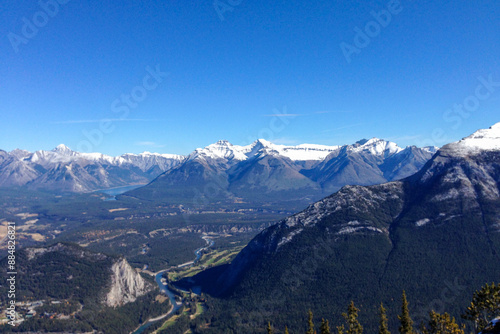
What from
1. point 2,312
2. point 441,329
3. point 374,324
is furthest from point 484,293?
point 2,312

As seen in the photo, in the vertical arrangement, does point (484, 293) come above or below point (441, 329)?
above

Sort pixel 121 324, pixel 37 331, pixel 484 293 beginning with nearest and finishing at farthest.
→ pixel 484 293 → pixel 37 331 → pixel 121 324

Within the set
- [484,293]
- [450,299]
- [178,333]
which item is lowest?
[178,333]

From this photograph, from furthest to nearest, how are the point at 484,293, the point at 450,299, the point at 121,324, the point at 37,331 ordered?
the point at 121,324 → the point at 450,299 → the point at 37,331 → the point at 484,293

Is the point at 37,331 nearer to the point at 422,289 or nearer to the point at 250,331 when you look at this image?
the point at 250,331

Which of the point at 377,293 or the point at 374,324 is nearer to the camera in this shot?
the point at 374,324

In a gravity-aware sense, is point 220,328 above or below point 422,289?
below

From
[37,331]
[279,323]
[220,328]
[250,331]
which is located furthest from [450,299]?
[37,331]

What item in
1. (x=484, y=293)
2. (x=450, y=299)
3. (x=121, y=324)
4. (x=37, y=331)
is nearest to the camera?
(x=484, y=293)

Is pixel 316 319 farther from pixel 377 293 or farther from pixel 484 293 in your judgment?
pixel 484 293

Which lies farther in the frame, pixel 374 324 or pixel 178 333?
pixel 178 333
